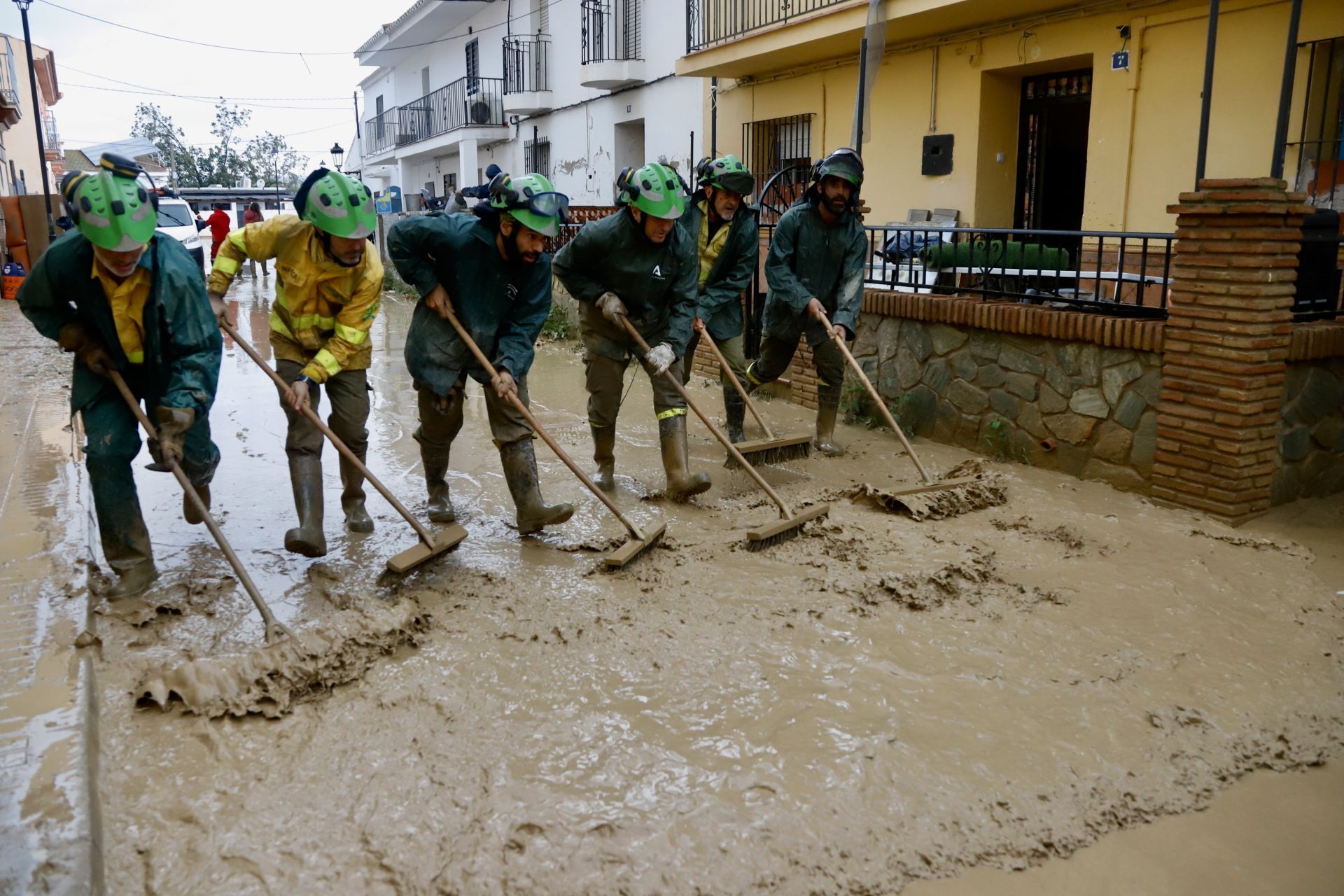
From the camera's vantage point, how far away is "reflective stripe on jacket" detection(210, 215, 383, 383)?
4379 mm

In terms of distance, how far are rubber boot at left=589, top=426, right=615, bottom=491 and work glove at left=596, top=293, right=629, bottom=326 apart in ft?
2.24

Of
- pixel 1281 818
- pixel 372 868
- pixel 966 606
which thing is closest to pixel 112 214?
pixel 372 868

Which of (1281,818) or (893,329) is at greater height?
(893,329)

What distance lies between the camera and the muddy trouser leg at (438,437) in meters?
4.72

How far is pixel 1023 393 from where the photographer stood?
6098 millimetres

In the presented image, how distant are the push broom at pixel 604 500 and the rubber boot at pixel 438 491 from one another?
643mm

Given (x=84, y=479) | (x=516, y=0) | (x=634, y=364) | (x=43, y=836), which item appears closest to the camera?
(x=43, y=836)

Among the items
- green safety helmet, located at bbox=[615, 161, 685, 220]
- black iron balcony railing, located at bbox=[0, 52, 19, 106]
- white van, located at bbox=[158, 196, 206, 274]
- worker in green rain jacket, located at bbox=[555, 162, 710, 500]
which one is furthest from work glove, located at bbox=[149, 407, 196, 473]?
black iron balcony railing, located at bbox=[0, 52, 19, 106]

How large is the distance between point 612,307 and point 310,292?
1.41 meters

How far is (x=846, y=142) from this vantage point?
40.8ft

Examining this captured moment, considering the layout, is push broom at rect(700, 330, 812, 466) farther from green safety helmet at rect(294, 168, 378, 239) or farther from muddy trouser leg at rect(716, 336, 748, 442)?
green safety helmet at rect(294, 168, 378, 239)

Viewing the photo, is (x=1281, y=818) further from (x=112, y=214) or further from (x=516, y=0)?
(x=516, y=0)

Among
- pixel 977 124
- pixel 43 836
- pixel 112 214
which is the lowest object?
pixel 43 836

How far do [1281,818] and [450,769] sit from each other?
2.28 m
